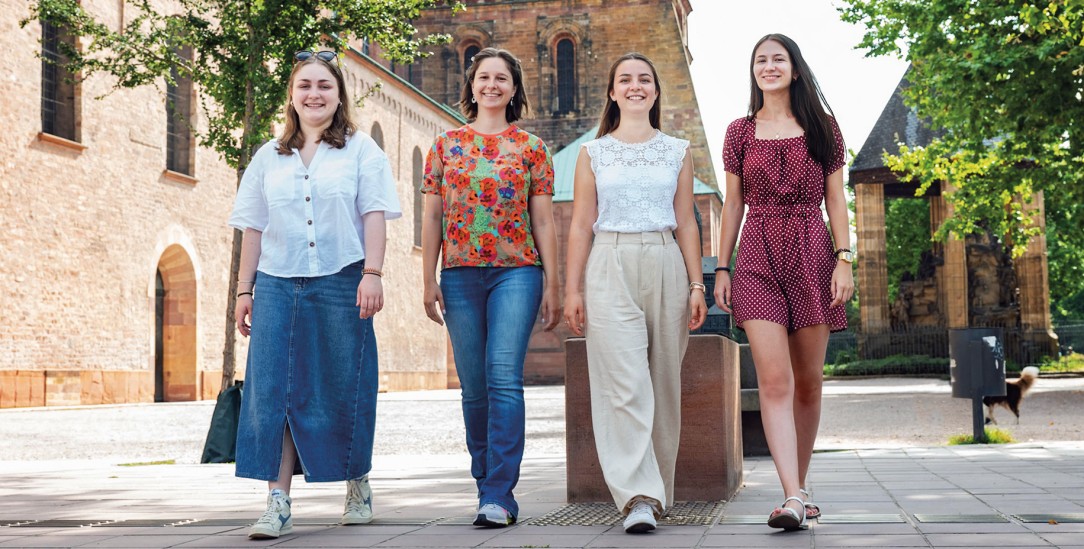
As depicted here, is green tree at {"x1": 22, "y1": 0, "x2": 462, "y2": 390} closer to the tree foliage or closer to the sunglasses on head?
the sunglasses on head

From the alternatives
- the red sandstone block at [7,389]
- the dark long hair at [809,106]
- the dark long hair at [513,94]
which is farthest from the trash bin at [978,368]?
the red sandstone block at [7,389]

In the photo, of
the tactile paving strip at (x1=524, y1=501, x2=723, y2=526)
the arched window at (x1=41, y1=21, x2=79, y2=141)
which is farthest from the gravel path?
the tactile paving strip at (x1=524, y1=501, x2=723, y2=526)

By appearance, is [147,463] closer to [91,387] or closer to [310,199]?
[310,199]

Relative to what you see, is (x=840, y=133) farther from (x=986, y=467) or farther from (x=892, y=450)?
(x=892, y=450)

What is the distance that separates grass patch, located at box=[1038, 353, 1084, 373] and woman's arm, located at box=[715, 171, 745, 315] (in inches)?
1143

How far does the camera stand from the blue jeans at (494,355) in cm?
501

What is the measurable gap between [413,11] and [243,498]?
8.09 m

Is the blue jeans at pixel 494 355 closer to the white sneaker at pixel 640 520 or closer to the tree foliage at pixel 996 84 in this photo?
the white sneaker at pixel 640 520

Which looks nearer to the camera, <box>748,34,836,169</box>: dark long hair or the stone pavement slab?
the stone pavement slab

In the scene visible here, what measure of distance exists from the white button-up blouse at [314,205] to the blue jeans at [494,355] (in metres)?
0.48

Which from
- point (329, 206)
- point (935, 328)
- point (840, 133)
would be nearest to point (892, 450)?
point (840, 133)

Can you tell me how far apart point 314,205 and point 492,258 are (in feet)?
2.64

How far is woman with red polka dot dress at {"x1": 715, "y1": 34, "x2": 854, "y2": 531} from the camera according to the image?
4879mm

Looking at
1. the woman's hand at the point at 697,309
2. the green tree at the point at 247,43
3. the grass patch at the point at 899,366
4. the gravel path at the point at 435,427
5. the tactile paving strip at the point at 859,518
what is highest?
the green tree at the point at 247,43
